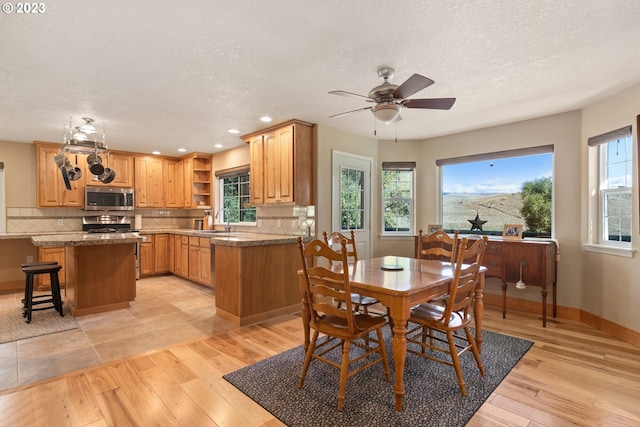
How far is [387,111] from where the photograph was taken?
2535 mm

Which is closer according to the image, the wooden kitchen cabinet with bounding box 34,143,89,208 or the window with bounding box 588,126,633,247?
the window with bounding box 588,126,633,247

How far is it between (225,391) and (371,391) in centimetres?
100

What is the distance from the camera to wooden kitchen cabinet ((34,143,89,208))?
5.38 meters

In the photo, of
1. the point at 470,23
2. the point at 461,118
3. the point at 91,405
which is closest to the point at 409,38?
the point at 470,23

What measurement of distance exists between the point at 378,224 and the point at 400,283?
309 centimetres

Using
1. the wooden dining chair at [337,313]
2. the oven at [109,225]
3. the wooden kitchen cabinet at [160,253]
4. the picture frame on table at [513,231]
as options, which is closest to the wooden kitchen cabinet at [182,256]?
the wooden kitchen cabinet at [160,253]

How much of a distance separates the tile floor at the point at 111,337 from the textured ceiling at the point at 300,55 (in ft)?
7.83

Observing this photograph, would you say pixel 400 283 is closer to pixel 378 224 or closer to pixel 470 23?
pixel 470 23

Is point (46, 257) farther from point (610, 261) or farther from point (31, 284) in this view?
point (610, 261)

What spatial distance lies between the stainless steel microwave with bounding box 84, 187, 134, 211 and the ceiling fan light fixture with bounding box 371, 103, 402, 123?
5.46m

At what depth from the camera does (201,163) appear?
662 cm

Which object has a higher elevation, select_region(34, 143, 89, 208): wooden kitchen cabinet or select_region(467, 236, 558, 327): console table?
select_region(34, 143, 89, 208): wooden kitchen cabinet

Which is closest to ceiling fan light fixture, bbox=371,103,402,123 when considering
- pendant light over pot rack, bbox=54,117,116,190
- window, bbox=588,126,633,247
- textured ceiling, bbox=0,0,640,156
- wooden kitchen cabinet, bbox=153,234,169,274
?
textured ceiling, bbox=0,0,640,156

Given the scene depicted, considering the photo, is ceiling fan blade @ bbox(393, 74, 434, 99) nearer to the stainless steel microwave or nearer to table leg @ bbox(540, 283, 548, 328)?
table leg @ bbox(540, 283, 548, 328)
